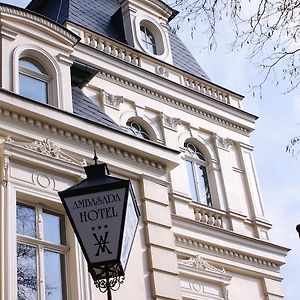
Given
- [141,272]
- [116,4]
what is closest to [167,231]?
[141,272]

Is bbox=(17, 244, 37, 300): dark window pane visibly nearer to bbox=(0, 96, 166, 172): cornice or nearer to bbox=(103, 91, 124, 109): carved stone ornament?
bbox=(0, 96, 166, 172): cornice

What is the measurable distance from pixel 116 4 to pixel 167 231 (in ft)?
31.7

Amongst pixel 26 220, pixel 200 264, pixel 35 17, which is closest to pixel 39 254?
pixel 26 220

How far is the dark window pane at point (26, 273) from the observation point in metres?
9.73

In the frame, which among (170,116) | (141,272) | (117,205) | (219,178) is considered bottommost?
(117,205)

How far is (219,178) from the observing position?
17.2 m

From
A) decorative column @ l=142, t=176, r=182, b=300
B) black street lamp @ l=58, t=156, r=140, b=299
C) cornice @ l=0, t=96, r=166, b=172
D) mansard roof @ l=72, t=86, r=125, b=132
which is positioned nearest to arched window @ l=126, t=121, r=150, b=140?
mansard roof @ l=72, t=86, r=125, b=132

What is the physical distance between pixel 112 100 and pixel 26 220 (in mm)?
6221

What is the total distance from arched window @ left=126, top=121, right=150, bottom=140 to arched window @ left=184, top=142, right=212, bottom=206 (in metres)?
1.16

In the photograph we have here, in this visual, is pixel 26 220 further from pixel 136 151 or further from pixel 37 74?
pixel 37 74

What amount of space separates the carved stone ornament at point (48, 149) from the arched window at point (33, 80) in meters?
1.11

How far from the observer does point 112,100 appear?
52.9ft

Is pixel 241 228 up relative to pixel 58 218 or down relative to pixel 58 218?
up

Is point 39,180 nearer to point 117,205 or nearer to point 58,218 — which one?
point 58,218
